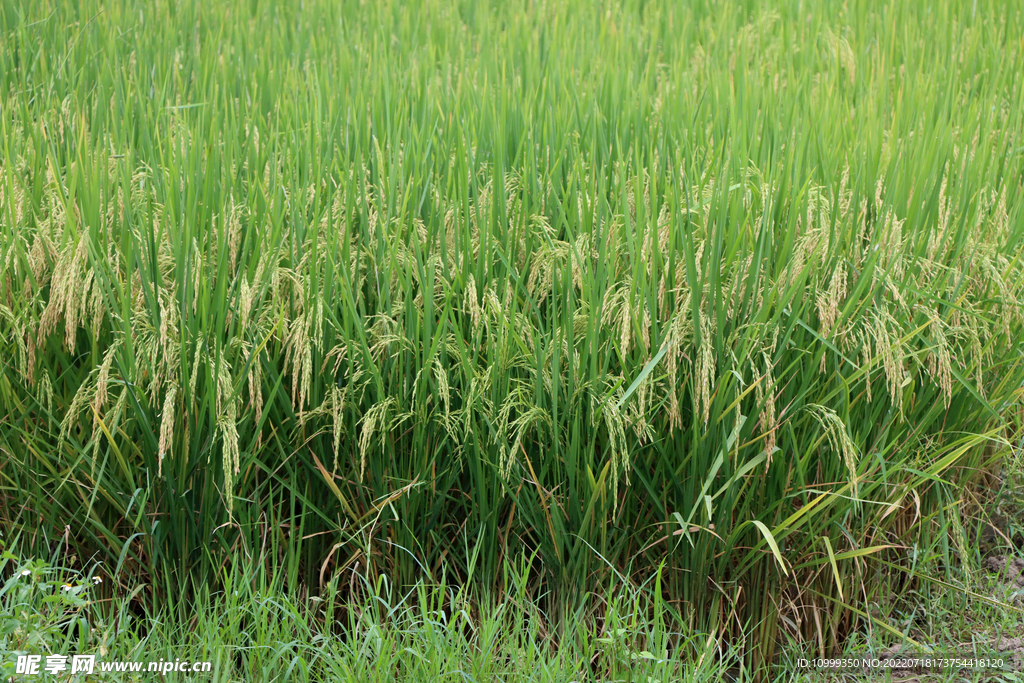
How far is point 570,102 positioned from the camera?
2.76 meters

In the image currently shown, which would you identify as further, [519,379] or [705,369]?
[519,379]

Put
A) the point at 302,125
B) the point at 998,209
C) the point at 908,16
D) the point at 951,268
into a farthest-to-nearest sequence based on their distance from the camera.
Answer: the point at 908,16
the point at 302,125
the point at 998,209
the point at 951,268

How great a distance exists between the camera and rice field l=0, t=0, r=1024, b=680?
1.71 m

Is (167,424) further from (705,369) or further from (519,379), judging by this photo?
(705,369)

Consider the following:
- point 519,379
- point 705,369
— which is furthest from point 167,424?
point 705,369

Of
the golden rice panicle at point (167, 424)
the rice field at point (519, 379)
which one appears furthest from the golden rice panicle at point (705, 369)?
the golden rice panicle at point (167, 424)

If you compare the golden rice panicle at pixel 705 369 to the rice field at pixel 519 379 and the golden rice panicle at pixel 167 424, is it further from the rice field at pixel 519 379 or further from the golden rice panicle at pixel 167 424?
the golden rice panicle at pixel 167 424

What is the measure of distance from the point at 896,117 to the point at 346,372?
2040 millimetres

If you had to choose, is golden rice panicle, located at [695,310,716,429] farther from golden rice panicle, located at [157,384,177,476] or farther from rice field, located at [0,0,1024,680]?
golden rice panicle, located at [157,384,177,476]

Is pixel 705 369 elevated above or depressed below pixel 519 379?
above

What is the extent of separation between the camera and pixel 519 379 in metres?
1.81

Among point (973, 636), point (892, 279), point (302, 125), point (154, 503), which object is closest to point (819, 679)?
point (973, 636)

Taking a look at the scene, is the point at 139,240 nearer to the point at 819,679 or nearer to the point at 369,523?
the point at 369,523

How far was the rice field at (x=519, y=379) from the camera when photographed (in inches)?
67.4
